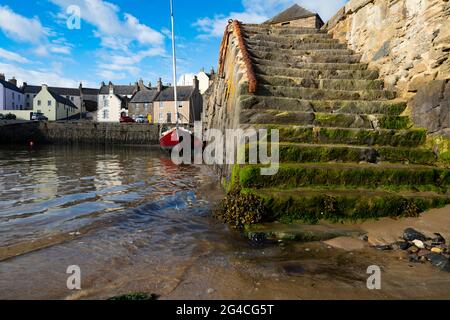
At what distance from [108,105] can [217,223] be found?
214 ft

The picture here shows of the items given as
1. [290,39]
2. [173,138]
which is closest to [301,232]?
[290,39]

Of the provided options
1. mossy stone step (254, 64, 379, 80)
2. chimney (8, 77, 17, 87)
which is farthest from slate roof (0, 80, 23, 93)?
mossy stone step (254, 64, 379, 80)

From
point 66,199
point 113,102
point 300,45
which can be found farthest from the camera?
point 113,102

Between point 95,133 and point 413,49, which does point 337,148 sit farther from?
point 95,133

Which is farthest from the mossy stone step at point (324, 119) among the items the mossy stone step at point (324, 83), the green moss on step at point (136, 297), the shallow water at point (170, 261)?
the green moss on step at point (136, 297)

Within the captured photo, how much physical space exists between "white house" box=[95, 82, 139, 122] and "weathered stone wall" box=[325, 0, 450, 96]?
57529 millimetres

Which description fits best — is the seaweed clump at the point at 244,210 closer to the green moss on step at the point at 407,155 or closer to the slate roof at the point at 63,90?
the green moss on step at the point at 407,155

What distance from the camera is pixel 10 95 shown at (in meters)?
62.6

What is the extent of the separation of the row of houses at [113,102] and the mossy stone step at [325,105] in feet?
135

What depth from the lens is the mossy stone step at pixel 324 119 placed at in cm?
605

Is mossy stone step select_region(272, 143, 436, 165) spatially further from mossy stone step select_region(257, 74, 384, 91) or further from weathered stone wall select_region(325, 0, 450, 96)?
mossy stone step select_region(257, 74, 384, 91)

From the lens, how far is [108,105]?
64.0 metres

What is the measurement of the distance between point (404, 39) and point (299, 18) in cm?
1635

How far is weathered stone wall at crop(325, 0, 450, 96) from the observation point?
5691mm
